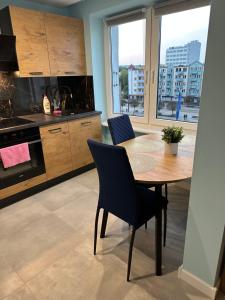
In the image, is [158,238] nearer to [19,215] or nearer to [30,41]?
[19,215]

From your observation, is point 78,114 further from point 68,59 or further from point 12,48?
point 12,48

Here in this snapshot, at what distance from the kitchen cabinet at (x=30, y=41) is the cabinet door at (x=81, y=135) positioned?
81cm

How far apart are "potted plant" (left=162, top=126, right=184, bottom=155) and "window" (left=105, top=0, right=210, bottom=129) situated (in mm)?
827

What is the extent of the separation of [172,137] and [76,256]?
1281mm

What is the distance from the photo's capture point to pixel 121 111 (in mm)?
3480

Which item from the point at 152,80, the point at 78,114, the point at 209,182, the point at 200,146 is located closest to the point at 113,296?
the point at 209,182

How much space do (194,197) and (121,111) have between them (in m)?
2.44

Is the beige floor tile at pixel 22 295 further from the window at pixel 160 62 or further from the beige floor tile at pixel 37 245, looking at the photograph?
the window at pixel 160 62

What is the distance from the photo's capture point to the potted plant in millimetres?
1690

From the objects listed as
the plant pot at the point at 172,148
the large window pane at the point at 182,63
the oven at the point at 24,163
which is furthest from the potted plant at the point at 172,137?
the oven at the point at 24,163

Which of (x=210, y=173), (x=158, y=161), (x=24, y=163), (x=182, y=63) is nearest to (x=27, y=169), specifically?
(x=24, y=163)

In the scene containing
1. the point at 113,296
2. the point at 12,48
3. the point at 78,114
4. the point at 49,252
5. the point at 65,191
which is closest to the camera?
the point at 113,296

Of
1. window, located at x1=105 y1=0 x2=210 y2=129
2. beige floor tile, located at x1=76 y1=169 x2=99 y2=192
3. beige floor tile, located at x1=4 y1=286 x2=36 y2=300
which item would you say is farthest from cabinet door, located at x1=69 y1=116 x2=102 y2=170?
beige floor tile, located at x1=4 y1=286 x2=36 y2=300

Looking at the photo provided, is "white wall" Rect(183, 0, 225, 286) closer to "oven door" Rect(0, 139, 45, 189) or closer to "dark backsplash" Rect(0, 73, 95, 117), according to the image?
"oven door" Rect(0, 139, 45, 189)
